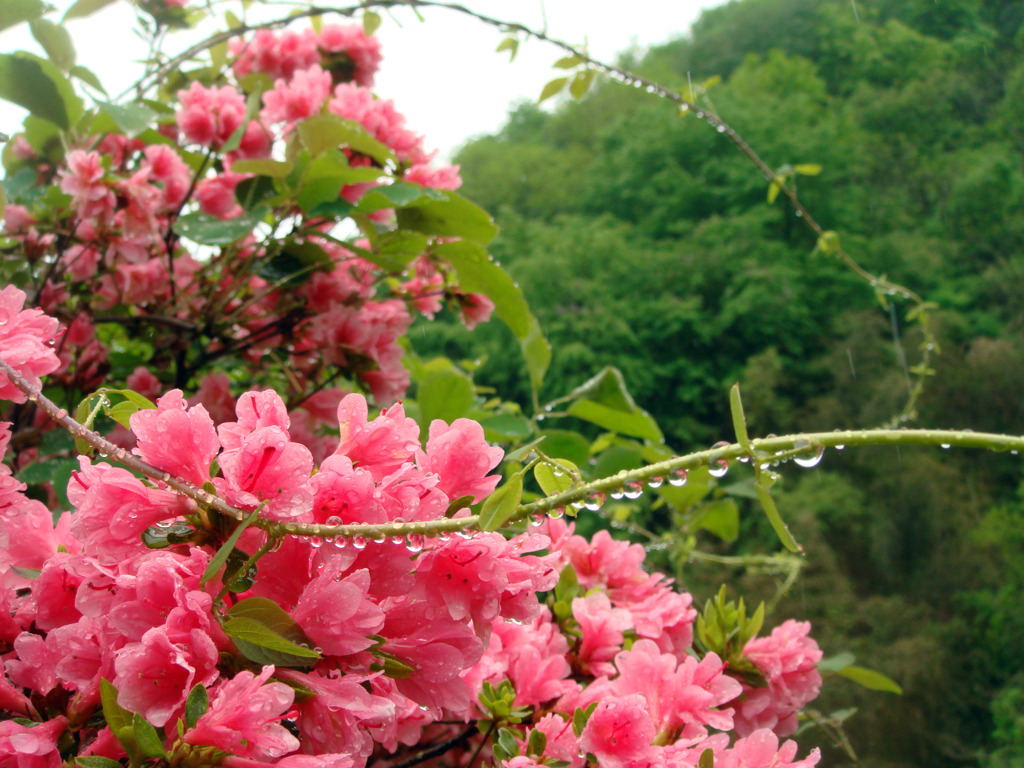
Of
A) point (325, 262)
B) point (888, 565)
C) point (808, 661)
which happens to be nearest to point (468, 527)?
point (808, 661)

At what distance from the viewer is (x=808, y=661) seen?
1.32 ft

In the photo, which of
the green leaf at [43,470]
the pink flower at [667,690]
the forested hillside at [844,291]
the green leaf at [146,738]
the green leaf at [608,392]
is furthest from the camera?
the forested hillside at [844,291]

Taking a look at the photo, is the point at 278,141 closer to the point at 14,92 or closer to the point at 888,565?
the point at 14,92

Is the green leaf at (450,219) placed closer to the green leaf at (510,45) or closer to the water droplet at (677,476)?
the green leaf at (510,45)

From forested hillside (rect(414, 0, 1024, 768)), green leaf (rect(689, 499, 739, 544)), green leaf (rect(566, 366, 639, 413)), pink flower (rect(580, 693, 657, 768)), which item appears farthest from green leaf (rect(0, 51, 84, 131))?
forested hillside (rect(414, 0, 1024, 768))

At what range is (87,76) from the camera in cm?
60

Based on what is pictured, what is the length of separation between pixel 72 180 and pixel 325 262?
19cm

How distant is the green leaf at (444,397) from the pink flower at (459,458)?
25 cm

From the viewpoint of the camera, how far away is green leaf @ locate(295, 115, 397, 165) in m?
0.51

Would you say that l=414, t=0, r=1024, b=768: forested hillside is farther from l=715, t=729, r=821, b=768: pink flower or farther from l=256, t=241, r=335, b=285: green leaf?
l=715, t=729, r=821, b=768: pink flower

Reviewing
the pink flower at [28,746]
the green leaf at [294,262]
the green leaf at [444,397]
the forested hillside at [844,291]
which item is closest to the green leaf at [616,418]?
the green leaf at [444,397]

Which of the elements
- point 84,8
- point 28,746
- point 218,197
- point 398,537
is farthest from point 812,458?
point 84,8

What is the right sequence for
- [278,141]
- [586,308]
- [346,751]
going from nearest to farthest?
[346,751]
[278,141]
[586,308]

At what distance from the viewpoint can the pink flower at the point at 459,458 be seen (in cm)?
25
